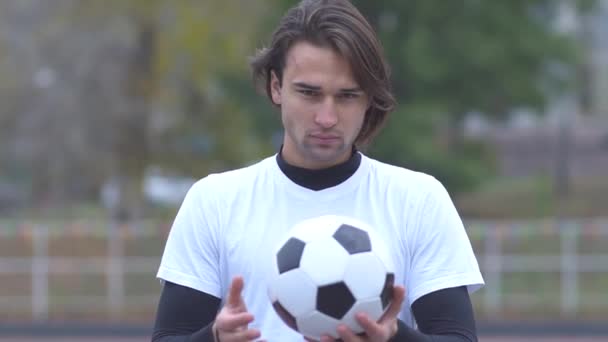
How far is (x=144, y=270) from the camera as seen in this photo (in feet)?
63.5

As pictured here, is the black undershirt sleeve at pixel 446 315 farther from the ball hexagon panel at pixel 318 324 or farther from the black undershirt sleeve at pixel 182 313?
the black undershirt sleeve at pixel 182 313

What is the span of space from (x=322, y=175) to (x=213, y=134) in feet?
70.7

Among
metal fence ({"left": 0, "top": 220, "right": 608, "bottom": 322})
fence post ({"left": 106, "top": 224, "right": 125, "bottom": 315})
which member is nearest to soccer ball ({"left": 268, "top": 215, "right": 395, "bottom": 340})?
metal fence ({"left": 0, "top": 220, "right": 608, "bottom": 322})

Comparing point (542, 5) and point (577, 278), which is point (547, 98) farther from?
point (577, 278)

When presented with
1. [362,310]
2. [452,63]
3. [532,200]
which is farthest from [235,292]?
[532,200]

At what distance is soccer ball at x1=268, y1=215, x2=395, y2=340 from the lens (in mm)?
2779

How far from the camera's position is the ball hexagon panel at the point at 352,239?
9.29ft

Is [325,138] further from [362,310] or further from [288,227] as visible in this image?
[362,310]

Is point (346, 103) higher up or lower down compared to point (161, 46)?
lower down

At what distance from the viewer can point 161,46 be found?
2303 centimetres

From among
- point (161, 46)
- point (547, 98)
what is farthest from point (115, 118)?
point (547, 98)

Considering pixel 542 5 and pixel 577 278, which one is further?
pixel 542 5

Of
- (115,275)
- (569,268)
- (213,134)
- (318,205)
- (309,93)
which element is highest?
Answer: (213,134)

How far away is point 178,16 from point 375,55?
19.9 meters
